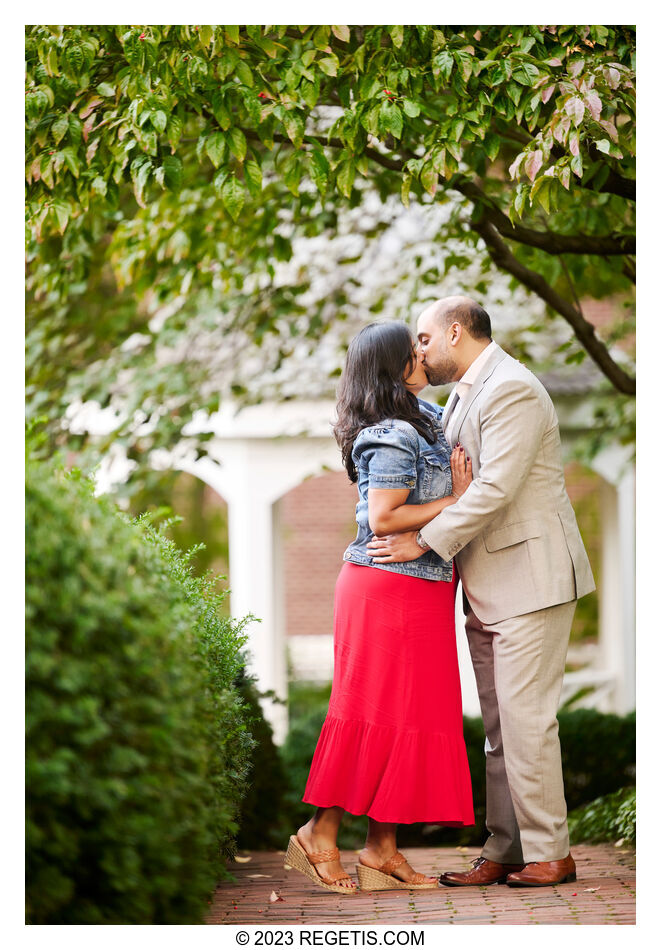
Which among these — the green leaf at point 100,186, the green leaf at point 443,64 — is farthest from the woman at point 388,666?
the green leaf at point 100,186

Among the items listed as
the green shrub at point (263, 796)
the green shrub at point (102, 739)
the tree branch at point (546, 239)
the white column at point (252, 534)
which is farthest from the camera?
the white column at point (252, 534)

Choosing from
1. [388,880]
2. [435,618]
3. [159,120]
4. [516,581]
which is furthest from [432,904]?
[159,120]

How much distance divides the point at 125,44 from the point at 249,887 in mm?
3229

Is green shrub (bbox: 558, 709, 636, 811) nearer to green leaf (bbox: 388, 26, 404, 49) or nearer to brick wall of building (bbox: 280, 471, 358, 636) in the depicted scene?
green leaf (bbox: 388, 26, 404, 49)

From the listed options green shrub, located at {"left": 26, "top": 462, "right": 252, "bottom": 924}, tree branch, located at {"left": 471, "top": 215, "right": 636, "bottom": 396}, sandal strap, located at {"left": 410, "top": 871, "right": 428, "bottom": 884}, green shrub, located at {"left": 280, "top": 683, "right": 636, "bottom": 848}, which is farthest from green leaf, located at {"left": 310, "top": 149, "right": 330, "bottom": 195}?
green shrub, located at {"left": 280, "top": 683, "right": 636, "bottom": 848}

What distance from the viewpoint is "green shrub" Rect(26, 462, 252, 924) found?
91.8 inches

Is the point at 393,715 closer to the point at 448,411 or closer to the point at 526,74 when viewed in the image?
the point at 448,411

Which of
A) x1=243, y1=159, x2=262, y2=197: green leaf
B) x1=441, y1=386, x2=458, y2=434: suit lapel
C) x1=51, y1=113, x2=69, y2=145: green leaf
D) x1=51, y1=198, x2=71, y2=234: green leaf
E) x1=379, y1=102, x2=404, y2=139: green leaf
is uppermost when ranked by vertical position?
x1=51, y1=113, x2=69, y2=145: green leaf

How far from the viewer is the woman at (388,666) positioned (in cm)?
346

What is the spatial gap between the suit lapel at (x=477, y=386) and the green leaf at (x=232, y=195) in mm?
1128

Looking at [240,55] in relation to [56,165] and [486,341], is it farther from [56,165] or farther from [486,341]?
[486,341]

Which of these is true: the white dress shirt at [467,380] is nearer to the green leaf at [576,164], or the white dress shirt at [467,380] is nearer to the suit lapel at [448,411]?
the suit lapel at [448,411]

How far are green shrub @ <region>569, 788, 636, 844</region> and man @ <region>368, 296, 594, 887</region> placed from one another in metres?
1.28

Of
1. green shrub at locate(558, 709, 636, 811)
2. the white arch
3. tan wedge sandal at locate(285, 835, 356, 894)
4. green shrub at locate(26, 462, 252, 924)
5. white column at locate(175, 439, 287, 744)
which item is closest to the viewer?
green shrub at locate(26, 462, 252, 924)
